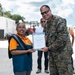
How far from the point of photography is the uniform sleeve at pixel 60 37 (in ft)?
15.8

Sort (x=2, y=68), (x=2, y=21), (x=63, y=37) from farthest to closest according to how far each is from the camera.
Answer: (x=2, y=21)
(x=2, y=68)
(x=63, y=37)

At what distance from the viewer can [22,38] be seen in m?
5.25

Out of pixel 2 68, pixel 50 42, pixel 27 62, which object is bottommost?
pixel 2 68

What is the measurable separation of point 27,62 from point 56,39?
28.7 inches

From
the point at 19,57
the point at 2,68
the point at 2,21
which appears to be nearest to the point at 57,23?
the point at 19,57

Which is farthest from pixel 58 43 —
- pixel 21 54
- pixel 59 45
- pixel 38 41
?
pixel 21 54

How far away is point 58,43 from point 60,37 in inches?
3.6

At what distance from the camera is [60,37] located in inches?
190

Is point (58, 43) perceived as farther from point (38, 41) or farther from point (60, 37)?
point (38, 41)

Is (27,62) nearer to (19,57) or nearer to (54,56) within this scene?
(19,57)

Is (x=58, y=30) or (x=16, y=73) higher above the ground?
(x=58, y=30)

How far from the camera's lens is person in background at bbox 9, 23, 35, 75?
17.0 ft

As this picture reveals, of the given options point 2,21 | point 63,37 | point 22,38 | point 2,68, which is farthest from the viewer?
point 2,21

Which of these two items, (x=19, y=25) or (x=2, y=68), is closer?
(x=19, y=25)
